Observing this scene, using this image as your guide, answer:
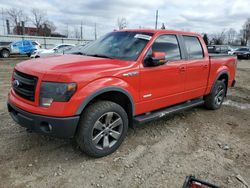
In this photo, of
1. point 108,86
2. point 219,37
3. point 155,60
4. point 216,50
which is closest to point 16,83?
point 108,86

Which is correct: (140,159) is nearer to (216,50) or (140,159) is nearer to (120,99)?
(120,99)

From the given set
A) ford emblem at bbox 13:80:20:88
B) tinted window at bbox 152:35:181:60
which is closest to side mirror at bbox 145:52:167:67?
tinted window at bbox 152:35:181:60

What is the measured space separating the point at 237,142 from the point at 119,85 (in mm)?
2437

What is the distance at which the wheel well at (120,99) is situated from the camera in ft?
11.4

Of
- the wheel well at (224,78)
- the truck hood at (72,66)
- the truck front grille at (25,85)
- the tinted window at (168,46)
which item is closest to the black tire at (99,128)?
the truck hood at (72,66)

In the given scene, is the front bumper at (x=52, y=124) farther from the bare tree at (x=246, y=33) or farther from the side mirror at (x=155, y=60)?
the bare tree at (x=246, y=33)

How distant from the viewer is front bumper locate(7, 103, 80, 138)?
2975 mm

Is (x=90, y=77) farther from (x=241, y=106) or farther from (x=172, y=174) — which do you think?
(x=241, y=106)

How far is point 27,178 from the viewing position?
298 cm

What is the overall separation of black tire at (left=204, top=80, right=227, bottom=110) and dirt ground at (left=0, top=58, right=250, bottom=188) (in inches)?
39.1

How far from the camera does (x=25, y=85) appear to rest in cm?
326

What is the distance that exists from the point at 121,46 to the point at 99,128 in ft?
5.03

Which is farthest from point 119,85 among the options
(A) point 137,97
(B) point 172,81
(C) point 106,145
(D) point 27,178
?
(D) point 27,178

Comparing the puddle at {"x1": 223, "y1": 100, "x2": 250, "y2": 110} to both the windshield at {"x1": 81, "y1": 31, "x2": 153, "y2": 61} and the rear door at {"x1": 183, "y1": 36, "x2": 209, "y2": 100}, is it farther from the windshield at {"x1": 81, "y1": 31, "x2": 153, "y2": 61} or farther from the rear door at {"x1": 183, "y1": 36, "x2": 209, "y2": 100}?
the windshield at {"x1": 81, "y1": 31, "x2": 153, "y2": 61}
